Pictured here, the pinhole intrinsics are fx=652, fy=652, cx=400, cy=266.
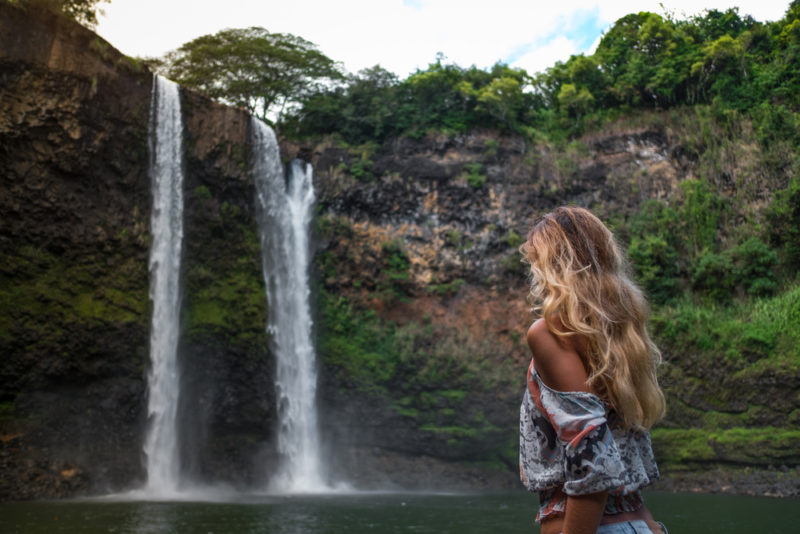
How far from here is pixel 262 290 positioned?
19281 mm

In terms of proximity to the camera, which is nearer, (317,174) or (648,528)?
(648,528)

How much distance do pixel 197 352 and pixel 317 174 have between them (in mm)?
7717

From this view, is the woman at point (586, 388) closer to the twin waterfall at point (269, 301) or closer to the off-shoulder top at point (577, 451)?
the off-shoulder top at point (577, 451)

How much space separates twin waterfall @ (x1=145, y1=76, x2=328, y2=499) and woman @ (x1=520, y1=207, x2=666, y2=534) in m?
14.6

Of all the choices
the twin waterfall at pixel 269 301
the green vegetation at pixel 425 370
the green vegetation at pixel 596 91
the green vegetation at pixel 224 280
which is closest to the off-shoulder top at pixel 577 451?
the twin waterfall at pixel 269 301

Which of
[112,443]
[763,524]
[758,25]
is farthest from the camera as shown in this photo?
[758,25]

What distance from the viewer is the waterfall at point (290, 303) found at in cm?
1805

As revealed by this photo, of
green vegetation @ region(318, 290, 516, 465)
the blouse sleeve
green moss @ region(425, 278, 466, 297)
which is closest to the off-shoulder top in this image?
the blouse sleeve

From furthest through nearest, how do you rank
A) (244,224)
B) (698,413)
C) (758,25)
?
(758,25)
(244,224)
(698,413)

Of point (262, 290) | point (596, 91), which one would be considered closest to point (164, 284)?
point (262, 290)

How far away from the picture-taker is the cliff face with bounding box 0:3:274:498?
1474cm

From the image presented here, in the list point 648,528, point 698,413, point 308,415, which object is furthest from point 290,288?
point 648,528

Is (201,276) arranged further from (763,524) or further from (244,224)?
(763,524)

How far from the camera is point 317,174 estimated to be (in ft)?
73.6
